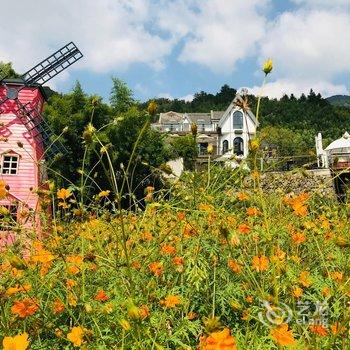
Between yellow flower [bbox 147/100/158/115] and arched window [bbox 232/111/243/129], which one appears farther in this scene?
arched window [bbox 232/111/243/129]

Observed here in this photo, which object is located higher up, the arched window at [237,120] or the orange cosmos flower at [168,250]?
the arched window at [237,120]

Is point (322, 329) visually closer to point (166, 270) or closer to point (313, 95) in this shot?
point (166, 270)

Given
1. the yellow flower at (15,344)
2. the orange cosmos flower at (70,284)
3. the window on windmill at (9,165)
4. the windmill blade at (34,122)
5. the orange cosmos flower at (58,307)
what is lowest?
the orange cosmos flower at (58,307)

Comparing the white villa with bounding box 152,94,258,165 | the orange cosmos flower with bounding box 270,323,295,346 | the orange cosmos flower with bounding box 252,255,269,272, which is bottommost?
the orange cosmos flower with bounding box 270,323,295,346

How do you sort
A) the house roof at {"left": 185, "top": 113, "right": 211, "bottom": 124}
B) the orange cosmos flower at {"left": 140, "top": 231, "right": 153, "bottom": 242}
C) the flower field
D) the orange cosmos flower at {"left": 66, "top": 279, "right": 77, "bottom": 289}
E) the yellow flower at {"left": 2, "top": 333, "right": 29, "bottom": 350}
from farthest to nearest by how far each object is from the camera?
the house roof at {"left": 185, "top": 113, "right": 211, "bottom": 124} < the orange cosmos flower at {"left": 140, "top": 231, "right": 153, "bottom": 242} < the orange cosmos flower at {"left": 66, "top": 279, "right": 77, "bottom": 289} < the flower field < the yellow flower at {"left": 2, "top": 333, "right": 29, "bottom": 350}

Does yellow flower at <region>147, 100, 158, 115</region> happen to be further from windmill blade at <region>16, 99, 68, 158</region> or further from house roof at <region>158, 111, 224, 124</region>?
house roof at <region>158, 111, 224, 124</region>

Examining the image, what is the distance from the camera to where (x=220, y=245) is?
2621mm

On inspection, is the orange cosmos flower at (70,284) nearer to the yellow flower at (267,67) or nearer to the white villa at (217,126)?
the yellow flower at (267,67)

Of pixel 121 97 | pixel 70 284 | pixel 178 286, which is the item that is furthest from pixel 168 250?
pixel 121 97

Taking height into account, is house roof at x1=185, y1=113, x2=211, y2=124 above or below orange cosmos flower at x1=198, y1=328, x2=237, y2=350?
above

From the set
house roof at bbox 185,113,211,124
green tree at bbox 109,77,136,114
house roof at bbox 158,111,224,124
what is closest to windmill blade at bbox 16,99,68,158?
green tree at bbox 109,77,136,114

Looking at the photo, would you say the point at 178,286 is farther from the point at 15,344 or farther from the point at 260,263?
the point at 15,344

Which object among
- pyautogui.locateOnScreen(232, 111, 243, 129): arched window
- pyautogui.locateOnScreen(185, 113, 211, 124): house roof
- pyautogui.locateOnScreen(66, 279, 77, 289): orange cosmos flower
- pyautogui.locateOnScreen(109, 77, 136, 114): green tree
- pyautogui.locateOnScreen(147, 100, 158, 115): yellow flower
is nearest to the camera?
pyautogui.locateOnScreen(147, 100, 158, 115): yellow flower

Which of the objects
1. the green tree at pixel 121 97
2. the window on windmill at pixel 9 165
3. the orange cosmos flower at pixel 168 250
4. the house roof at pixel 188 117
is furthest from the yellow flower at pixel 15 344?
the house roof at pixel 188 117
